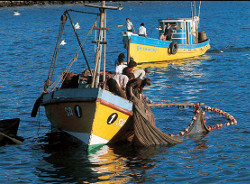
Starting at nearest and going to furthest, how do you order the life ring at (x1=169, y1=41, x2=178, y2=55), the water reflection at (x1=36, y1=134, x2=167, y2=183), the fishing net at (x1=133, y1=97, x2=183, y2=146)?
the water reflection at (x1=36, y1=134, x2=167, y2=183)
the fishing net at (x1=133, y1=97, x2=183, y2=146)
the life ring at (x1=169, y1=41, x2=178, y2=55)

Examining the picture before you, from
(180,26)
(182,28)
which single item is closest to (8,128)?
(180,26)

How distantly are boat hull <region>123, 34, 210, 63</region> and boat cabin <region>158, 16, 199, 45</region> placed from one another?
19.3 inches

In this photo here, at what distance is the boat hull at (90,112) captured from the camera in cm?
1480

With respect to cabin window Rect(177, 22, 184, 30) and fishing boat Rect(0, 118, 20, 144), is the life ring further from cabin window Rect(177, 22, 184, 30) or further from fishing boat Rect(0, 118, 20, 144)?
fishing boat Rect(0, 118, 20, 144)

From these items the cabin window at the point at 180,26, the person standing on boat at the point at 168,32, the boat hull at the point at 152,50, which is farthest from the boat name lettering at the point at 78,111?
the cabin window at the point at 180,26

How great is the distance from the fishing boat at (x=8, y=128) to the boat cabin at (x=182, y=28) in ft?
62.0

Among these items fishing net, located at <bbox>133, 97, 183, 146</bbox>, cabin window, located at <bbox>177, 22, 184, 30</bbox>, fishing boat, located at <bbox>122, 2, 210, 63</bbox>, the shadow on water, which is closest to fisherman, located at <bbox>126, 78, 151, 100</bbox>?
fishing net, located at <bbox>133, 97, 183, 146</bbox>

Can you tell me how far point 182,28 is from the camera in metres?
35.3

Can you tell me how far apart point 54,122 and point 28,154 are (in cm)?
149

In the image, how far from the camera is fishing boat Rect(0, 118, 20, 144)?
673 inches

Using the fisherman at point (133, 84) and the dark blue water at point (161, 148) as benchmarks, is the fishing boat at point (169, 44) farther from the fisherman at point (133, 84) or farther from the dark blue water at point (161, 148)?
the fisherman at point (133, 84)

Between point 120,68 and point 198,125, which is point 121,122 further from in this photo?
point 198,125

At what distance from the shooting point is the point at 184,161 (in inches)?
601

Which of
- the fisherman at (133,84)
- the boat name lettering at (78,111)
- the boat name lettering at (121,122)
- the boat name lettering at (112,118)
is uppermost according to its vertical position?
the fisherman at (133,84)
